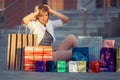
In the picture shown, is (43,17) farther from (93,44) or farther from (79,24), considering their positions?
(79,24)

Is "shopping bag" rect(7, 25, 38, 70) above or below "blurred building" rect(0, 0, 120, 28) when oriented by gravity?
below

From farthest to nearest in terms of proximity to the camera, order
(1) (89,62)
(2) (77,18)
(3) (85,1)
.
A: (3) (85,1)
(2) (77,18)
(1) (89,62)

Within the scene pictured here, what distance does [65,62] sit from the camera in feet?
30.8

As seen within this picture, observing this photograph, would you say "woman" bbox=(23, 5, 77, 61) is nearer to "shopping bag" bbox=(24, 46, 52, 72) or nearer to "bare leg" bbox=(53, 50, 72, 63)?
"bare leg" bbox=(53, 50, 72, 63)

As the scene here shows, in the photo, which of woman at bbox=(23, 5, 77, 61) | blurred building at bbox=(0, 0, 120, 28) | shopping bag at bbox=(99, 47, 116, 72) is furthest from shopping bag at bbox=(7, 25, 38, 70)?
blurred building at bbox=(0, 0, 120, 28)

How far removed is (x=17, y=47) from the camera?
31.7 ft

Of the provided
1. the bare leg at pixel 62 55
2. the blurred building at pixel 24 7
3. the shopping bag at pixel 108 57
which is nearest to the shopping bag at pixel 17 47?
the bare leg at pixel 62 55

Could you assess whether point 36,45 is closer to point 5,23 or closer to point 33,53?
point 33,53

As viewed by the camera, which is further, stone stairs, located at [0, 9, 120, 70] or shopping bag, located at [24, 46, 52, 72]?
stone stairs, located at [0, 9, 120, 70]

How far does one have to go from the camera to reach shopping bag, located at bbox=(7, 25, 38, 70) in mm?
9589

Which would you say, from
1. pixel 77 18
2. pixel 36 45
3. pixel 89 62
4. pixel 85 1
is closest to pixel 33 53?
pixel 36 45

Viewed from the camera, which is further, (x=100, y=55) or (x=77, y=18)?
(x=77, y=18)

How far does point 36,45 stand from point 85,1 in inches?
509

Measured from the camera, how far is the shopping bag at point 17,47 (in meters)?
9.59
